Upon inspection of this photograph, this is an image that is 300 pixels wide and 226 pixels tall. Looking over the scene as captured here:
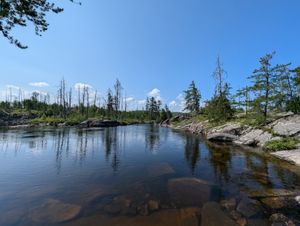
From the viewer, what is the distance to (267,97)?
87.3ft

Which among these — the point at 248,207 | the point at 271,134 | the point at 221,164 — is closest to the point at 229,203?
the point at 248,207

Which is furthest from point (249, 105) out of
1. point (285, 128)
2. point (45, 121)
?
point (45, 121)

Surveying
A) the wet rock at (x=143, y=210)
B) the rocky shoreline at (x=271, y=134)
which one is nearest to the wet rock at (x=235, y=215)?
the wet rock at (x=143, y=210)

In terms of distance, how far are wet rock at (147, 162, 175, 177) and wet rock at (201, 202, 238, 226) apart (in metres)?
4.55

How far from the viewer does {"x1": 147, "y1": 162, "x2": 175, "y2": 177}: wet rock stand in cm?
1197

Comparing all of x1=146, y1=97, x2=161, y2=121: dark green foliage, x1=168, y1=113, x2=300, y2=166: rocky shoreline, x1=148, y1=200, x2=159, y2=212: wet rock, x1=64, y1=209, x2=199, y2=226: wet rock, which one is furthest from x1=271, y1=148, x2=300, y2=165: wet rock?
x1=146, y1=97, x2=161, y2=121: dark green foliage

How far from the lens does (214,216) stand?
22.0 ft

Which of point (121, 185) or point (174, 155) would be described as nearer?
point (121, 185)

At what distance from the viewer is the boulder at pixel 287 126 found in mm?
19500

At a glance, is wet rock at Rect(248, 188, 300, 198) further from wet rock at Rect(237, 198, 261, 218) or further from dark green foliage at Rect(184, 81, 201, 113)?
dark green foliage at Rect(184, 81, 201, 113)

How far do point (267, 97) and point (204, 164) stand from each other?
1820 cm

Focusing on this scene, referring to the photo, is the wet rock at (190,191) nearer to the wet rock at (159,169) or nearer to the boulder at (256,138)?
the wet rock at (159,169)

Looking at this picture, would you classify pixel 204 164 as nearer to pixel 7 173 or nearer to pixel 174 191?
pixel 174 191

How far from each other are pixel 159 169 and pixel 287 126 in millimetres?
16375
